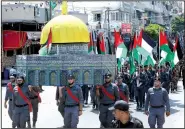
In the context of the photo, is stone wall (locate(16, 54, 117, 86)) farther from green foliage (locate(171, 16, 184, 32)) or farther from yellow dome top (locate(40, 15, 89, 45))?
green foliage (locate(171, 16, 184, 32))

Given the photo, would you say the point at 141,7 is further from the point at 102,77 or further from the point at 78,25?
the point at 102,77

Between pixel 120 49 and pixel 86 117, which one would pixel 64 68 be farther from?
pixel 120 49

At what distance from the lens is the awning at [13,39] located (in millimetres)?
25159

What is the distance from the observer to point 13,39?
25.5m

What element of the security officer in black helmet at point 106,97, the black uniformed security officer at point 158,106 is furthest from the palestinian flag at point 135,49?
the black uniformed security officer at point 158,106

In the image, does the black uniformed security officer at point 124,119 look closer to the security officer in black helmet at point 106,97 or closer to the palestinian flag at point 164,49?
the security officer in black helmet at point 106,97

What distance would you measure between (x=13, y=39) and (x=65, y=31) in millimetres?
13638

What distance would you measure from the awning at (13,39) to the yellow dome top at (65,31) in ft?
42.7

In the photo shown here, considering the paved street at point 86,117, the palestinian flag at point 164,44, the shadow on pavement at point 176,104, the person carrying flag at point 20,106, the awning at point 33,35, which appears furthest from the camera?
the awning at point 33,35

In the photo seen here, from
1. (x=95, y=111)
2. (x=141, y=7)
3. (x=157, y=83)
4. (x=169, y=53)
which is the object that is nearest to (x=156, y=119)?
(x=157, y=83)

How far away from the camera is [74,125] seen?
28.9ft

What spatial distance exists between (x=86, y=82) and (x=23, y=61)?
61.6 inches

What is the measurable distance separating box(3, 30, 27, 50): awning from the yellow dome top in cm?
1300

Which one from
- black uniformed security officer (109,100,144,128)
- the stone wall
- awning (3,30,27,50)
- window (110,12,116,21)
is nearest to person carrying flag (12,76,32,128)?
the stone wall
